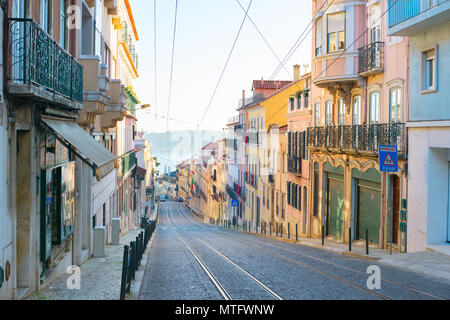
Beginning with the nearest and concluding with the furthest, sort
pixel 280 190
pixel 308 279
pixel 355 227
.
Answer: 1. pixel 308 279
2. pixel 355 227
3. pixel 280 190

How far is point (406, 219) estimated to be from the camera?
17.0 metres

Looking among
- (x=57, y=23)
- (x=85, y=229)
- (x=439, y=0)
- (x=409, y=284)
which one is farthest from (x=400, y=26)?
(x=85, y=229)

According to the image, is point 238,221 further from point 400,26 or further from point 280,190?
point 400,26

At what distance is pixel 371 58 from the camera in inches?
791

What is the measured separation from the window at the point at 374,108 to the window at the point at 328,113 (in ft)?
13.6

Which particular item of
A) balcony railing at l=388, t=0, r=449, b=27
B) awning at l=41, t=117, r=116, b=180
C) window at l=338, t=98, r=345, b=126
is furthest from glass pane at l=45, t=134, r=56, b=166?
window at l=338, t=98, r=345, b=126

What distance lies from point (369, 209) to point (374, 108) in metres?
4.20

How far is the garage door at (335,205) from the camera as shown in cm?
2386

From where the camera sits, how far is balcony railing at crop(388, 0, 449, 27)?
14.8 metres

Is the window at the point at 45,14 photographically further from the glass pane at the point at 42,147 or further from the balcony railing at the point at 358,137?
the balcony railing at the point at 358,137

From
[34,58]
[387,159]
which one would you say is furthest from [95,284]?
[387,159]

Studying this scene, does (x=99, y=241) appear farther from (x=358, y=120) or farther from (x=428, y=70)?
(x=358, y=120)

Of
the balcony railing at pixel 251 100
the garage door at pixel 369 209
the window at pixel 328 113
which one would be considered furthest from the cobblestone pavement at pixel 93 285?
the balcony railing at pixel 251 100
